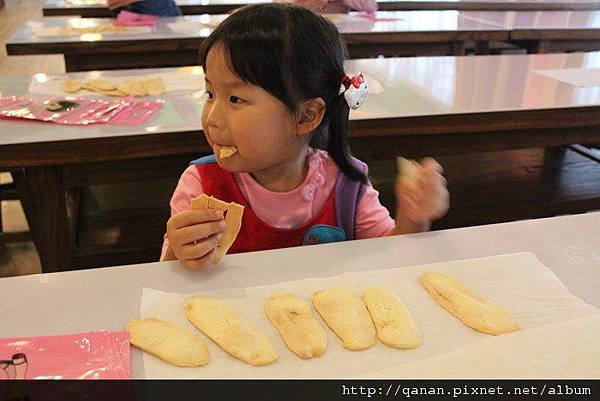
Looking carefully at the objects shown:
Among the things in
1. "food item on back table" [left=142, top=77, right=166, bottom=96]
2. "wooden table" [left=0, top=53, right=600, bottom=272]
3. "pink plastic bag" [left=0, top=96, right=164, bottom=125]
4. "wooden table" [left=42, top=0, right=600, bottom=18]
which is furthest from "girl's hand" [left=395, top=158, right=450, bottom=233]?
"wooden table" [left=42, top=0, right=600, bottom=18]

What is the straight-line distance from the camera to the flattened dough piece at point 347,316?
71 cm

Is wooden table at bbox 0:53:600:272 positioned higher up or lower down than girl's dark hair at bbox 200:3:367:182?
lower down

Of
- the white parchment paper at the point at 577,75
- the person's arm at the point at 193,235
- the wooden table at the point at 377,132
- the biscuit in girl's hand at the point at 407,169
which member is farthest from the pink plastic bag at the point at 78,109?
the white parchment paper at the point at 577,75

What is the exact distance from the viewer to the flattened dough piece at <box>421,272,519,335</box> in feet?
2.40

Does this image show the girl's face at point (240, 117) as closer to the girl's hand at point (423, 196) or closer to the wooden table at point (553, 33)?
the girl's hand at point (423, 196)

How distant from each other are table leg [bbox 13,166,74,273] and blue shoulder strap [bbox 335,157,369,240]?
77 centimetres

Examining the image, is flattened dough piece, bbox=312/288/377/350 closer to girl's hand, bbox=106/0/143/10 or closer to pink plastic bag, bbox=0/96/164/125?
pink plastic bag, bbox=0/96/164/125

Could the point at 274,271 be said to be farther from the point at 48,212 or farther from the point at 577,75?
the point at 577,75

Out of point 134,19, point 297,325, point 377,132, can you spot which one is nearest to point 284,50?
point 297,325

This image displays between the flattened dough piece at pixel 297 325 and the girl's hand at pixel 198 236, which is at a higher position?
the girl's hand at pixel 198 236

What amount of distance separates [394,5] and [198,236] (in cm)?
370

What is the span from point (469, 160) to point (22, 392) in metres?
2.47

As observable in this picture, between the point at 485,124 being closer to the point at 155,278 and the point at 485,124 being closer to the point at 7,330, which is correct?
the point at 155,278

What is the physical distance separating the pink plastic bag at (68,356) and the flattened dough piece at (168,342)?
0.02m
